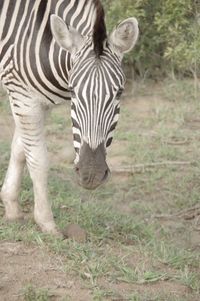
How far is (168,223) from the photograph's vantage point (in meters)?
6.51

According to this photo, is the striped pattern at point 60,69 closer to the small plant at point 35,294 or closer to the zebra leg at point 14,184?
the zebra leg at point 14,184

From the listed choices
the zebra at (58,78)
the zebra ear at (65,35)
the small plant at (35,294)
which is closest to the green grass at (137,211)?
the small plant at (35,294)

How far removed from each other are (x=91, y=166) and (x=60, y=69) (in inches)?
36.6

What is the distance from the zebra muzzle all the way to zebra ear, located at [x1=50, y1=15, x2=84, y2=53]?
74cm

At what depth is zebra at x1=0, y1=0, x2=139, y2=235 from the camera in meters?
4.57

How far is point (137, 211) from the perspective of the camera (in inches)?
264

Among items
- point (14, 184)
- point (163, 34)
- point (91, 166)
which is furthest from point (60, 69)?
point (163, 34)

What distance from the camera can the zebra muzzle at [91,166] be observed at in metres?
4.49

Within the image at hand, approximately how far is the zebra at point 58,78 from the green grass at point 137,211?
42 centimetres

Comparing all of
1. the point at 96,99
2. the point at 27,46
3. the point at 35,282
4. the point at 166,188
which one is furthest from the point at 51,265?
the point at 166,188

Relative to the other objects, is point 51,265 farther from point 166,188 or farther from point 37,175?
point 166,188

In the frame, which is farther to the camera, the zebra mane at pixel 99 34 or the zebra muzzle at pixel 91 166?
the zebra mane at pixel 99 34

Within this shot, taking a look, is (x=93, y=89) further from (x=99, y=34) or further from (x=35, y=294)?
(x=35, y=294)

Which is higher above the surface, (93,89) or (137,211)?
(93,89)
